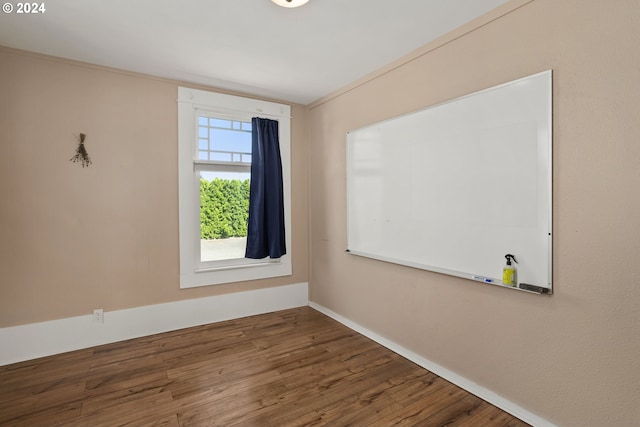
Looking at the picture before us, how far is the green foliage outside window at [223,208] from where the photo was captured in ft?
11.3

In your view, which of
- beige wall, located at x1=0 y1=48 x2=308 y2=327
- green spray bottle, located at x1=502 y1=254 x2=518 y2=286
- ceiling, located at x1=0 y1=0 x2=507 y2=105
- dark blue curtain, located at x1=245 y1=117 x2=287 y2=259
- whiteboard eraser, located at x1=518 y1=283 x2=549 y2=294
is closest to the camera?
whiteboard eraser, located at x1=518 y1=283 x2=549 y2=294

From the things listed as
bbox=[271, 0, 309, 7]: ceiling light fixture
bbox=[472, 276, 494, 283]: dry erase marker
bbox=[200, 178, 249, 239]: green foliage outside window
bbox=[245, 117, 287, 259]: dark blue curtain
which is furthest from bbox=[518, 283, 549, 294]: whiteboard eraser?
bbox=[200, 178, 249, 239]: green foliage outside window

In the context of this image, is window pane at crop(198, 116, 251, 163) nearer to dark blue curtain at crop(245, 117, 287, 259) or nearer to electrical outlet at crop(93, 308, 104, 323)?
dark blue curtain at crop(245, 117, 287, 259)

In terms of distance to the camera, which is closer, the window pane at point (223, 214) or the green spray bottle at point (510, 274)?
the green spray bottle at point (510, 274)

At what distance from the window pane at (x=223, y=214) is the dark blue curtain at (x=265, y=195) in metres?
0.14

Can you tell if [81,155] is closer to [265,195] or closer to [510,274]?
[265,195]

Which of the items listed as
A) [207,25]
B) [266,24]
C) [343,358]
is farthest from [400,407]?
[207,25]

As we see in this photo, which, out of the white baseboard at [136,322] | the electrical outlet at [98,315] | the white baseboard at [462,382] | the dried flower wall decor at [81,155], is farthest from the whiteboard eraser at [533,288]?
the dried flower wall decor at [81,155]

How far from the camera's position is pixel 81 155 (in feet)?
9.23

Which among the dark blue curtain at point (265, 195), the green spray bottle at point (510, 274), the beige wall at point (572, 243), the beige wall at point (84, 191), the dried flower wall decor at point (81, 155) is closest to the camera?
the beige wall at point (572, 243)

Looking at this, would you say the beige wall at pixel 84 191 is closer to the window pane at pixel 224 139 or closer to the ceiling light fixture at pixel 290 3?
the window pane at pixel 224 139

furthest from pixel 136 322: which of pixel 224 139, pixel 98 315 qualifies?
pixel 224 139

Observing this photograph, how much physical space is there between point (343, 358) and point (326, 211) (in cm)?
166

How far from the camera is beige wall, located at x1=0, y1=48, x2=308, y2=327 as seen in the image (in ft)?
8.48
